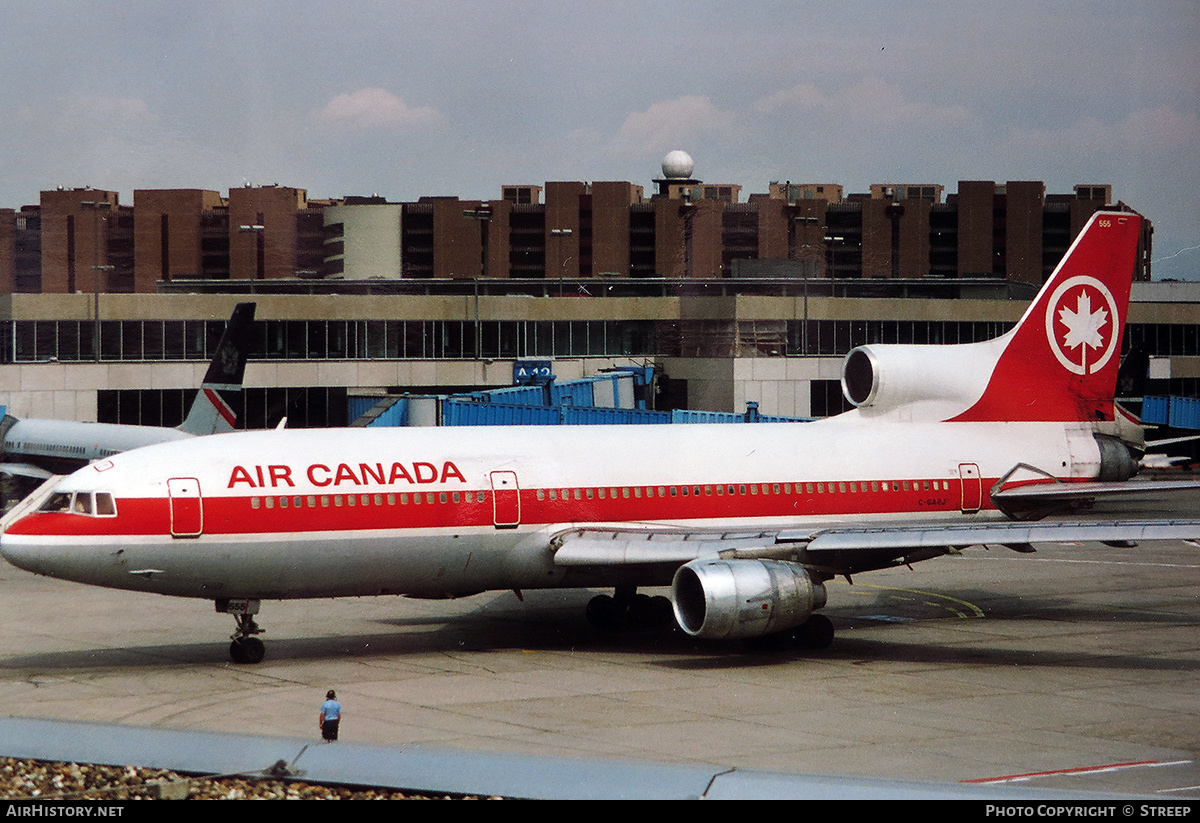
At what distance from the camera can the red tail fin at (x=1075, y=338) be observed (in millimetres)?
37250

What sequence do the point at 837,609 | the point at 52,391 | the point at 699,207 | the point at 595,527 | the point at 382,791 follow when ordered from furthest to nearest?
the point at 699,207 < the point at 52,391 < the point at 837,609 < the point at 595,527 < the point at 382,791

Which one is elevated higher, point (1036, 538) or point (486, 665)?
point (1036, 538)

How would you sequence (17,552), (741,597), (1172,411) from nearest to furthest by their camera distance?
(17,552) < (741,597) < (1172,411)

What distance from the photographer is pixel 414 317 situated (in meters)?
78.2

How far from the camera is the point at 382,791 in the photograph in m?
13.0

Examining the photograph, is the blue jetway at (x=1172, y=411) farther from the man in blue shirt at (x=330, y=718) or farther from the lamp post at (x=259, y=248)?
the lamp post at (x=259, y=248)

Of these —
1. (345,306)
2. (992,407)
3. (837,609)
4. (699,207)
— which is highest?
(699,207)

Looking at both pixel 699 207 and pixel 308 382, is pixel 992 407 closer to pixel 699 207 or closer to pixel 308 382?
pixel 308 382

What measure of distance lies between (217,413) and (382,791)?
48.8 m

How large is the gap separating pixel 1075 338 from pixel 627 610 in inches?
588

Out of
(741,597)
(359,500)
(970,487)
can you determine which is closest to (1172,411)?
(970,487)

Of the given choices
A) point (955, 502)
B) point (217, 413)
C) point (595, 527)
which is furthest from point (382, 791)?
point (217, 413)

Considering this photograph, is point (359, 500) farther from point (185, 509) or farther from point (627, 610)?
point (627, 610)

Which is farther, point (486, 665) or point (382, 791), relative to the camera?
point (486, 665)
